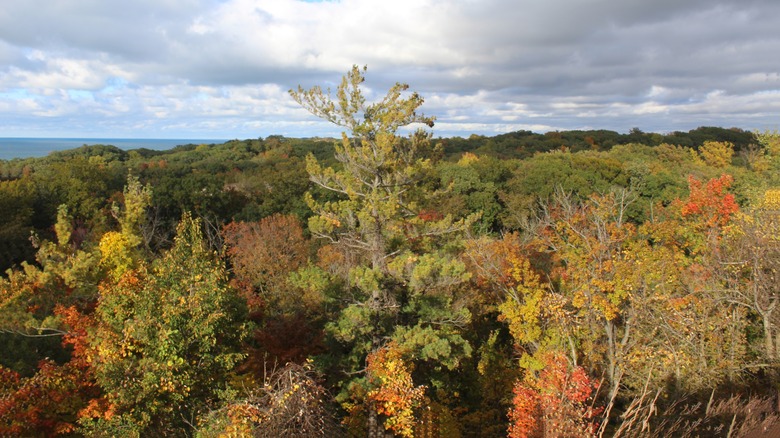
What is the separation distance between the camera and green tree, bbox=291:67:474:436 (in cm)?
1431

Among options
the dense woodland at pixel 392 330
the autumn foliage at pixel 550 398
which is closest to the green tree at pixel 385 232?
the dense woodland at pixel 392 330

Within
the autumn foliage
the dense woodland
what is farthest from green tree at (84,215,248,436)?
the autumn foliage

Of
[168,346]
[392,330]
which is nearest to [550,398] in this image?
[392,330]

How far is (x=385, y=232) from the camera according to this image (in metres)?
15.6

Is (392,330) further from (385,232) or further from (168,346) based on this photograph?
(168,346)

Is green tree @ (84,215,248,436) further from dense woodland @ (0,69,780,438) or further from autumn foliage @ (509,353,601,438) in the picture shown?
autumn foliage @ (509,353,601,438)

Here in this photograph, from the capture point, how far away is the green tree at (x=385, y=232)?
14312mm

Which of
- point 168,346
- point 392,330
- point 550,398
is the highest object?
point 168,346

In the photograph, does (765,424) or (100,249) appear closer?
(765,424)

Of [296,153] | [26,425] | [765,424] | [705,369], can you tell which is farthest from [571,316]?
[296,153]

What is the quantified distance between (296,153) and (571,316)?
227 ft

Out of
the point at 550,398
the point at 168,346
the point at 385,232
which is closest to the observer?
the point at 550,398

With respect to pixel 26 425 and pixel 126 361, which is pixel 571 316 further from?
pixel 26 425

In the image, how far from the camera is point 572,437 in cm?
672
